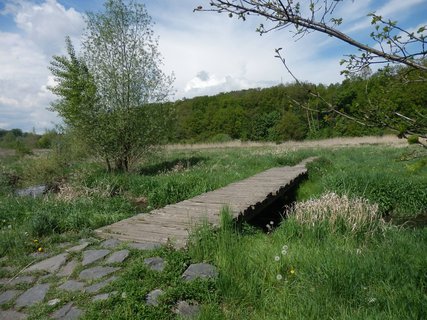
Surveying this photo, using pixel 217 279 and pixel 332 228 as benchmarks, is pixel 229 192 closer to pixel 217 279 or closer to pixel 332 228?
pixel 332 228

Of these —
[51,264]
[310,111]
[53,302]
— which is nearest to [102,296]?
[53,302]

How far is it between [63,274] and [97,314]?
1071 millimetres

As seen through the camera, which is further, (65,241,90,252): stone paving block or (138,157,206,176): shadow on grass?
(138,157,206,176): shadow on grass

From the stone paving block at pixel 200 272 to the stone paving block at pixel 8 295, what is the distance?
1655 millimetres

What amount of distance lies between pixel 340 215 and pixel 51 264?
4.25 metres

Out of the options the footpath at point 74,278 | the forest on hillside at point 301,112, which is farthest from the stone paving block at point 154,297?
the forest on hillside at point 301,112

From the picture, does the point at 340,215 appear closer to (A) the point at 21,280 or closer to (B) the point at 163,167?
(A) the point at 21,280

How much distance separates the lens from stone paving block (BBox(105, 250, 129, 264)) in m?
3.91

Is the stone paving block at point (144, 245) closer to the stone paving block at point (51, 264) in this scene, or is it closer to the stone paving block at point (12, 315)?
the stone paving block at point (51, 264)

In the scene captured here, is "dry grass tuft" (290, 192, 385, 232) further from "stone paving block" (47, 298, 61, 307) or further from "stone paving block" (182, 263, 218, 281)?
"stone paving block" (47, 298, 61, 307)

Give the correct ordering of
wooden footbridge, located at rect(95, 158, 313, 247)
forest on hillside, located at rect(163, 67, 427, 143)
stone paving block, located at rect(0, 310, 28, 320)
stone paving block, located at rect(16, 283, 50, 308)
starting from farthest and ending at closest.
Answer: wooden footbridge, located at rect(95, 158, 313, 247)
stone paving block, located at rect(16, 283, 50, 308)
stone paving block, located at rect(0, 310, 28, 320)
forest on hillside, located at rect(163, 67, 427, 143)

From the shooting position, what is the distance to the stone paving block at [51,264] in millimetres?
3934

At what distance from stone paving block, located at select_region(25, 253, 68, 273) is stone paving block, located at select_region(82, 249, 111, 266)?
24cm

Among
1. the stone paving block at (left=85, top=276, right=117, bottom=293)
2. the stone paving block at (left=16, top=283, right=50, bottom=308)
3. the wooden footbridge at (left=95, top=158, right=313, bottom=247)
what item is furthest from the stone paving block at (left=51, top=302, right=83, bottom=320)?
the wooden footbridge at (left=95, top=158, right=313, bottom=247)
